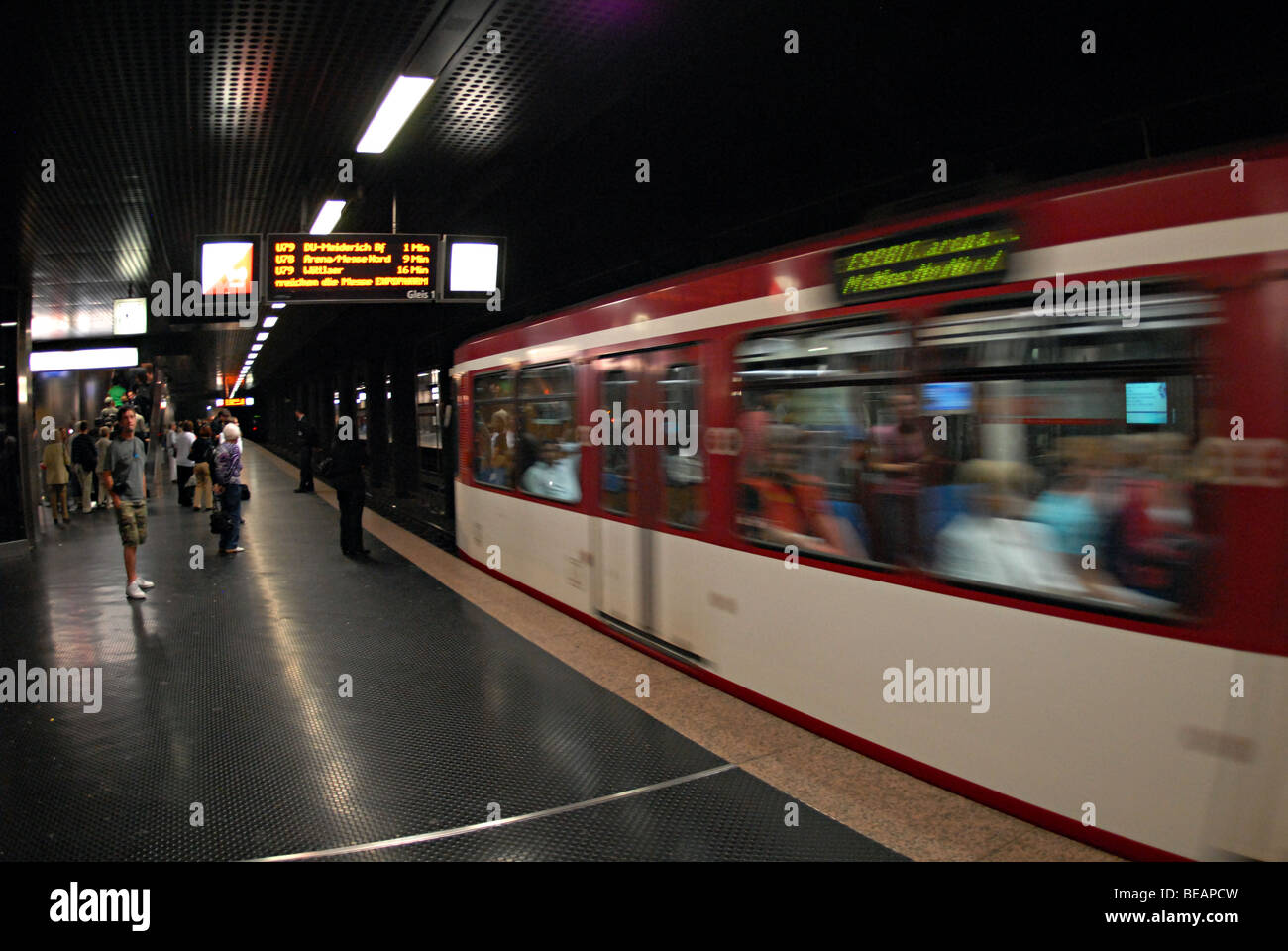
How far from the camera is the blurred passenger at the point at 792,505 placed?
447cm

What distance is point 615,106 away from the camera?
7363 millimetres

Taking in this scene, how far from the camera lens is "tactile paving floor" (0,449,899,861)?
143 inches

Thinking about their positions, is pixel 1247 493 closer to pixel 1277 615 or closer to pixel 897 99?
pixel 1277 615

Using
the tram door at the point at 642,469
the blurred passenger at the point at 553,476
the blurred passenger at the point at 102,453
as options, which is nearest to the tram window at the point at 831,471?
the tram door at the point at 642,469

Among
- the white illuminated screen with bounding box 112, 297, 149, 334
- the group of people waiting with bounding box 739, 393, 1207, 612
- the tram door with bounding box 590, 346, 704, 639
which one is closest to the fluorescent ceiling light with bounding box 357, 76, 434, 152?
the tram door with bounding box 590, 346, 704, 639

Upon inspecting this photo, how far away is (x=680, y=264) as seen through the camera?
35.8ft

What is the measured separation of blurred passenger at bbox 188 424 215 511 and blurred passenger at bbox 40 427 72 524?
1.97 m

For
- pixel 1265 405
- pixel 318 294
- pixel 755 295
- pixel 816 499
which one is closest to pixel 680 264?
pixel 318 294

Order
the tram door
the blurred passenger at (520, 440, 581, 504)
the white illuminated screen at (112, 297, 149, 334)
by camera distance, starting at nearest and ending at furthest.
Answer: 1. the tram door
2. the blurred passenger at (520, 440, 581, 504)
3. the white illuminated screen at (112, 297, 149, 334)

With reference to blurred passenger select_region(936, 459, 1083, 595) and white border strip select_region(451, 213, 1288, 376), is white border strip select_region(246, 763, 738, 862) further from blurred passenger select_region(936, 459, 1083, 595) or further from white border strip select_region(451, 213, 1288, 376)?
white border strip select_region(451, 213, 1288, 376)

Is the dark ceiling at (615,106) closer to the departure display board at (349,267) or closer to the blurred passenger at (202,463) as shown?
the departure display board at (349,267)

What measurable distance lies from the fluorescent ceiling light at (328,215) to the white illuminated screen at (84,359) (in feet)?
32.8

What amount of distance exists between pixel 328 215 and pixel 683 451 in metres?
6.27

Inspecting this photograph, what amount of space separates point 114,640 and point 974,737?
6.23 m
